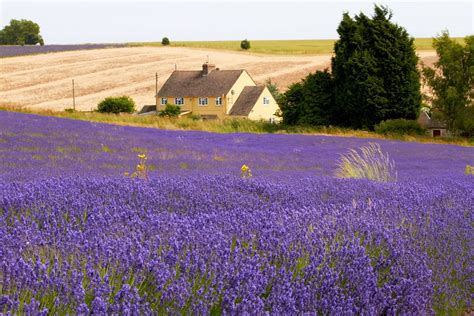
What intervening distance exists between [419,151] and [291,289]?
59.6ft

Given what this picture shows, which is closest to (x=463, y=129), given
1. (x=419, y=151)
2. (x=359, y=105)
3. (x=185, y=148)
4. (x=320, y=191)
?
(x=359, y=105)

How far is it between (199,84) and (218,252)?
51.7m

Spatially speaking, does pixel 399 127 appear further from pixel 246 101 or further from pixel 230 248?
pixel 230 248

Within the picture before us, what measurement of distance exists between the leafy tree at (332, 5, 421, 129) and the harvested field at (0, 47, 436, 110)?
74.3 feet

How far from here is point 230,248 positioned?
12.0ft

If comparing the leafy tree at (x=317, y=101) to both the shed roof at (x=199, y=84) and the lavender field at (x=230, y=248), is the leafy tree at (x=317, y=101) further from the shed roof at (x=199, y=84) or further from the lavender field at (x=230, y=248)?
the lavender field at (x=230, y=248)

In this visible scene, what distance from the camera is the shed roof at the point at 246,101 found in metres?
51.6

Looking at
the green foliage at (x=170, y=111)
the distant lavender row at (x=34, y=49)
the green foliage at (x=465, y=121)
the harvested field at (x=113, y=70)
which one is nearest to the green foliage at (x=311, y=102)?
the green foliage at (x=465, y=121)

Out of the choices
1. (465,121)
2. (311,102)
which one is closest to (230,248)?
Result: (465,121)

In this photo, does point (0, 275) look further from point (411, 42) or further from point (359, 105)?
point (411, 42)

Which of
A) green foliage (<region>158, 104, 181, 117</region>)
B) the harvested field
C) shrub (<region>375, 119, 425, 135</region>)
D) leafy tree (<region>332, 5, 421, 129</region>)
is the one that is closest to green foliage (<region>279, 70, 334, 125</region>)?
leafy tree (<region>332, 5, 421, 129</region>)

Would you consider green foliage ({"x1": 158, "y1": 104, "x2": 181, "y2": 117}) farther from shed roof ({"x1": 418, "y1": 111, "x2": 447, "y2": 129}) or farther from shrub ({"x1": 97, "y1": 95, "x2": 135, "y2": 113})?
shed roof ({"x1": 418, "y1": 111, "x2": 447, "y2": 129})

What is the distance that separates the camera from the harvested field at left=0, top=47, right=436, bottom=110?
5516cm

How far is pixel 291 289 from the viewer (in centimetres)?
323
